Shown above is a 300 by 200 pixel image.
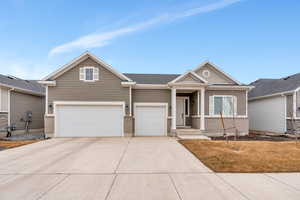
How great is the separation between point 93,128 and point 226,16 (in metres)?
14.6

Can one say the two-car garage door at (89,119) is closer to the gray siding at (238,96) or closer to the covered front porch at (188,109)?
the covered front porch at (188,109)

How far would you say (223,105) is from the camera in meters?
14.0

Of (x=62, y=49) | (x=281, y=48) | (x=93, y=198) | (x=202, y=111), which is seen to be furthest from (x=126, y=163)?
(x=281, y=48)

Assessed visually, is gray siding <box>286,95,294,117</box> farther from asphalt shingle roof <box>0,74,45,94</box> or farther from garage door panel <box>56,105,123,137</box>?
asphalt shingle roof <box>0,74,45,94</box>

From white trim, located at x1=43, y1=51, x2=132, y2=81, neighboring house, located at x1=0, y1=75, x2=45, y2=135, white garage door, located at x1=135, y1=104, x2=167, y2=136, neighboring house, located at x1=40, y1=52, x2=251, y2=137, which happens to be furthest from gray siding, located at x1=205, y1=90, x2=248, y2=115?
neighboring house, located at x1=0, y1=75, x2=45, y2=135

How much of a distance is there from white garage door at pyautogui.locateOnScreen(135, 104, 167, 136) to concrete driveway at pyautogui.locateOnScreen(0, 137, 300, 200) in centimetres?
686

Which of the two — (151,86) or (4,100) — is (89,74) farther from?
(4,100)

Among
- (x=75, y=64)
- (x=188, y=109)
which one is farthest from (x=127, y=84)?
(x=188, y=109)

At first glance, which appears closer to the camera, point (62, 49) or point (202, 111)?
point (202, 111)

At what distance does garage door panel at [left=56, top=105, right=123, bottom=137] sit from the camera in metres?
12.6

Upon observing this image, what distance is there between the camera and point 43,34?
16359mm

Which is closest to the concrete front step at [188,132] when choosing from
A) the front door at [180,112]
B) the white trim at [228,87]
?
the front door at [180,112]

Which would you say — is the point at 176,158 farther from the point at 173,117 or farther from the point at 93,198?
the point at 173,117

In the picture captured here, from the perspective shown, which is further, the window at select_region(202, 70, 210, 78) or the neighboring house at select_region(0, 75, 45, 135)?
the window at select_region(202, 70, 210, 78)
